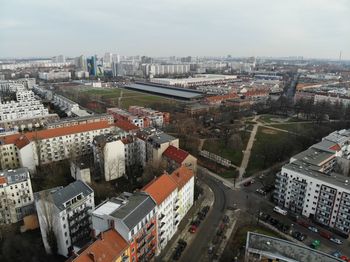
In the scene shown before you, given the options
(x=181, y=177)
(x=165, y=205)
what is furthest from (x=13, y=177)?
(x=181, y=177)

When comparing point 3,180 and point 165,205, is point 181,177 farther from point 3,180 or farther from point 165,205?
point 3,180

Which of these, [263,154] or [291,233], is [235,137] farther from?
[291,233]

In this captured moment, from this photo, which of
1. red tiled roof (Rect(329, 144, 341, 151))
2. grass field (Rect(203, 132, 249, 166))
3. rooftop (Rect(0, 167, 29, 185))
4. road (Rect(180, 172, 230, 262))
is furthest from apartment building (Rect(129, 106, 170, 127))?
red tiled roof (Rect(329, 144, 341, 151))

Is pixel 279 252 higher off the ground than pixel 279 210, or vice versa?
pixel 279 252

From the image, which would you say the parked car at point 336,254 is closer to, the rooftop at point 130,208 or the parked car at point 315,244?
the parked car at point 315,244

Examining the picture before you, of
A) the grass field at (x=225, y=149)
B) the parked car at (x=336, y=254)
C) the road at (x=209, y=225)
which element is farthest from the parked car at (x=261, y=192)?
the parked car at (x=336, y=254)

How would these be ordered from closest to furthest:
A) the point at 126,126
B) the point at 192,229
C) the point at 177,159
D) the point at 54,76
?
1. the point at 192,229
2. the point at 177,159
3. the point at 126,126
4. the point at 54,76

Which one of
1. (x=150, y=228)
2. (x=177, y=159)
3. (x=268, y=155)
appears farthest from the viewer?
(x=268, y=155)
